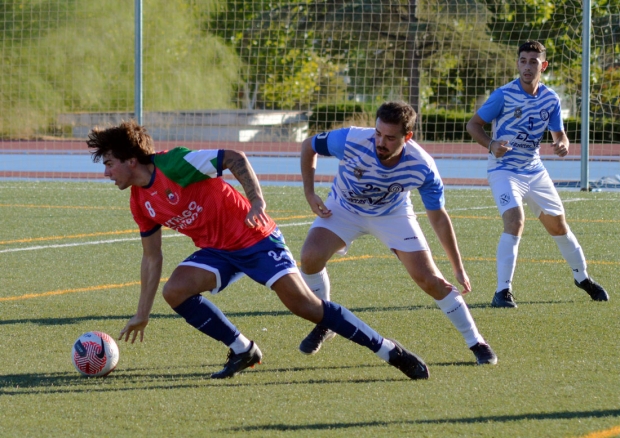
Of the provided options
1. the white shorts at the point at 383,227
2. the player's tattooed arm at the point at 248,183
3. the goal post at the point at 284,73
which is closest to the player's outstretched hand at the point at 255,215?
the player's tattooed arm at the point at 248,183

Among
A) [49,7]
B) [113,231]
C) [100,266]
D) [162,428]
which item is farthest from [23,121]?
[162,428]

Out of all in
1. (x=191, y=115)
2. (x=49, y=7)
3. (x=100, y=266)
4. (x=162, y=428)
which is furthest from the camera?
(x=191, y=115)

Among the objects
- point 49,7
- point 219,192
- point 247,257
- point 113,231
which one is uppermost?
point 49,7

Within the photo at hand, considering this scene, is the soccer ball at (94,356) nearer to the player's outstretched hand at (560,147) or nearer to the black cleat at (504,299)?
the black cleat at (504,299)

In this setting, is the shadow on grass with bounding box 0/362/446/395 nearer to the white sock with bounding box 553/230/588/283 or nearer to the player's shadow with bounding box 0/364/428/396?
the player's shadow with bounding box 0/364/428/396

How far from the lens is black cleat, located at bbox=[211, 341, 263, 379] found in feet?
16.5

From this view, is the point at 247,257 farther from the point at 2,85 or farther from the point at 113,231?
the point at 2,85

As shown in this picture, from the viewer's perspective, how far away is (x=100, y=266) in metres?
8.79

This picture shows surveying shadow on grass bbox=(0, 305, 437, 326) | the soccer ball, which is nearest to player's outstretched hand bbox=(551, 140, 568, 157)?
shadow on grass bbox=(0, 305, 437, 326)

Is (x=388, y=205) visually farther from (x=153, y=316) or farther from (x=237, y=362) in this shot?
(x=153, y=316)

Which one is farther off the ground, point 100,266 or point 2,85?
point 2,85

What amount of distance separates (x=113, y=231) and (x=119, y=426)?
23.8ft

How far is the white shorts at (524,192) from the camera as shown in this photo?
23.5 ft

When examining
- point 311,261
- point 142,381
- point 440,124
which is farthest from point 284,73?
point 142,381
